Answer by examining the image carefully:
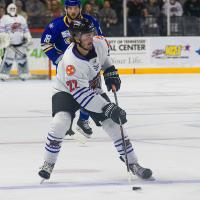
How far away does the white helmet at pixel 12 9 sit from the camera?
1606 cm

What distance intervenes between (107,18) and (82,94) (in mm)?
11786

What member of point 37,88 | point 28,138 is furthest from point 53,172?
point 37,88

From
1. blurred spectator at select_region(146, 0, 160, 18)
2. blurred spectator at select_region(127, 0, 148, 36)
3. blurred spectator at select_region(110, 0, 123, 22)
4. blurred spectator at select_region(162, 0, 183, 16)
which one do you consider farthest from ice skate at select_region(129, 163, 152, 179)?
blurred spectator at select_region(162, 0, 183, 16)

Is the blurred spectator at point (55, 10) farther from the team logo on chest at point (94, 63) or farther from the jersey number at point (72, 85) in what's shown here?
the jersey number at point (72, 85)

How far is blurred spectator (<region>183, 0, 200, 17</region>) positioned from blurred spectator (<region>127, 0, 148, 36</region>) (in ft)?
3.01

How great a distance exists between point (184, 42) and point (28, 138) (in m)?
9.64

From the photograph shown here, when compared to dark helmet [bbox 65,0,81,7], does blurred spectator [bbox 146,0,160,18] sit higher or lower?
lower

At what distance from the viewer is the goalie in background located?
16.2m

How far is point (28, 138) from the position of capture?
8.41 m

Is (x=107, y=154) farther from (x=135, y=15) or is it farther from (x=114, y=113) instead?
(x=135, y=15)

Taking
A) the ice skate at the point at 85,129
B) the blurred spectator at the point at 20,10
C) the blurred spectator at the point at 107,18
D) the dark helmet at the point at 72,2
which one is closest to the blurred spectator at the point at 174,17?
the blurred spectator at the point at 107,18

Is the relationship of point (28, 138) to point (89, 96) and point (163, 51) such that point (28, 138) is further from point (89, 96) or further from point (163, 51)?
point (163, 51)

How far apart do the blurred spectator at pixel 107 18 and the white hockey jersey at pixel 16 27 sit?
1873 mm

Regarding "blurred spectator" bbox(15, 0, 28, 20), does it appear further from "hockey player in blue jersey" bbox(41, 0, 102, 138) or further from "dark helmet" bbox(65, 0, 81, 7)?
"dark helmet" bbox(65, 0, 81, 7)
